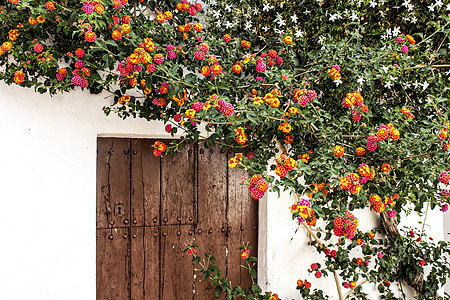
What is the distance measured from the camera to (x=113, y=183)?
2.13 metres

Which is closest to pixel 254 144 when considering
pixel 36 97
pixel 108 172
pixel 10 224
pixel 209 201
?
pixel 209 201

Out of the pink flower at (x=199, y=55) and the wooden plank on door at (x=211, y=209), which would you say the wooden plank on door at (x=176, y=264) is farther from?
the pink flower at (x=199, y=55)

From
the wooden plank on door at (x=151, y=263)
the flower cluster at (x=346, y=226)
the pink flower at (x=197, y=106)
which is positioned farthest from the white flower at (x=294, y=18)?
the wooden plank on door at (x=151, y=263)

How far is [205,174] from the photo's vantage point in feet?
7.77

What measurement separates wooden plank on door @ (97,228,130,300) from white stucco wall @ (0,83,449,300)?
0.41 ft

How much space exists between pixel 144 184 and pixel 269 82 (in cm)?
96

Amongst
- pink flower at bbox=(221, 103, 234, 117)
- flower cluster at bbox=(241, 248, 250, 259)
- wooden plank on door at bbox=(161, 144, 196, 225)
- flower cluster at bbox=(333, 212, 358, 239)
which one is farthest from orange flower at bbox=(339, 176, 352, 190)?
wooden plank on door at bbox=(161, 144, 196, 225)

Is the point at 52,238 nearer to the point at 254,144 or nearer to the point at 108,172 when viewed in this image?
the point at 108,172

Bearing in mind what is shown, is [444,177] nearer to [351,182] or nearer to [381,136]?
[381,136]

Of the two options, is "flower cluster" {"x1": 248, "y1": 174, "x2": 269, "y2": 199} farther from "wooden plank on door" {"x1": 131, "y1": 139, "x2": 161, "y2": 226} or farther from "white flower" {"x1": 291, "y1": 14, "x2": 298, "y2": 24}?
"white flower" {"x1": 291, "y1": 14, "x2": 298, "y2": 24}

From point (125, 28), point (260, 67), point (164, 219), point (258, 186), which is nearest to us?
point (258, 186)

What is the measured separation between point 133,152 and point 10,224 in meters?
0.72

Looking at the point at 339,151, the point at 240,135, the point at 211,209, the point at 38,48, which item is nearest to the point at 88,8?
the point at 38,48

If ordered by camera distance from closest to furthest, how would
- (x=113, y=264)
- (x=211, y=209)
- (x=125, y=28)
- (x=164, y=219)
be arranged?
(x=125, y=28) → (x=113, y=264) → (x=164, y=219) → (x=211, y=209)
